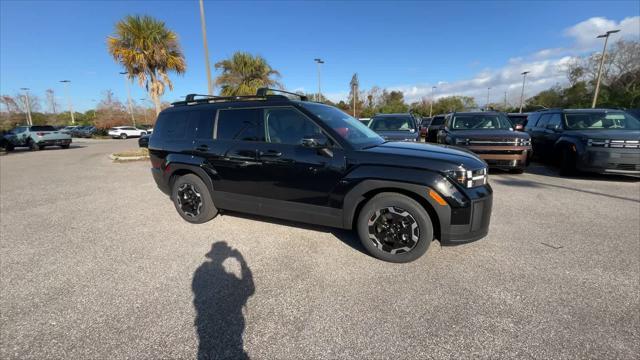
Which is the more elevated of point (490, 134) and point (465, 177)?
point (490, 134)

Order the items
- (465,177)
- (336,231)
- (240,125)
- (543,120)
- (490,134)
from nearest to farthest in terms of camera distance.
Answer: (465,177), (240,125), (336,231), (490,134), (543,120)

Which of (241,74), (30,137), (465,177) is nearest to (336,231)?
(465,177)

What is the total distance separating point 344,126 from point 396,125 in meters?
5.87

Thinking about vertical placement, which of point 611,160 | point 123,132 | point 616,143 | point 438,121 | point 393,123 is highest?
point 438,121

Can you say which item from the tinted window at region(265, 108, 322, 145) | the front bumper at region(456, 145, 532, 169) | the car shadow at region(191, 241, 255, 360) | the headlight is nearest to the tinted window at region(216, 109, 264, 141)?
the tinted window at region(265, 108, 322, 145)

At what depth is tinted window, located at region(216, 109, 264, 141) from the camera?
369 centimetres

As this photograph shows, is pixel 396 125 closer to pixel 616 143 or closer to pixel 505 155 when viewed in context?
pixel 505 155

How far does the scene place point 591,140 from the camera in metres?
6.56

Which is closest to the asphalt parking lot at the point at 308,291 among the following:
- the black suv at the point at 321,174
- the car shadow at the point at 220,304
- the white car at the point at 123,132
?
the car shadow at the point at 220,304

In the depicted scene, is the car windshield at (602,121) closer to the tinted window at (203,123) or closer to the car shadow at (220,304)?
the tinted window at (203,123)

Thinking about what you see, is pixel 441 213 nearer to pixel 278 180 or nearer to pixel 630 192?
pixel 278 180

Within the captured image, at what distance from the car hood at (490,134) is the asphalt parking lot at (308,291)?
2.93m

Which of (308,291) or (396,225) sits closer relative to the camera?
(308,291)

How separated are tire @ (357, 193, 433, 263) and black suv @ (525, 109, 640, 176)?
658cm
